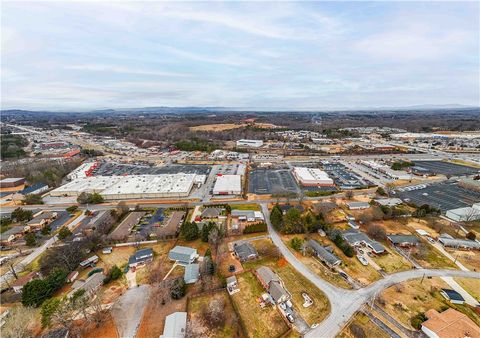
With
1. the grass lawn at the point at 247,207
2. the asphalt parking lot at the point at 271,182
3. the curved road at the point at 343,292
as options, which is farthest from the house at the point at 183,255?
the asphalt parking lot at the point at 271,182

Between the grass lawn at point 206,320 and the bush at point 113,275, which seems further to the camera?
the bush at point 113,275

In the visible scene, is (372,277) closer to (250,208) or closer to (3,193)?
(250,208)

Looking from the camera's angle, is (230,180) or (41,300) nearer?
(41,300)

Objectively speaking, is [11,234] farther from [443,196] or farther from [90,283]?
[443,196]

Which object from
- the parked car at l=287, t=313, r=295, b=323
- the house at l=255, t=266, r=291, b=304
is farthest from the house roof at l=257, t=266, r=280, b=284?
the parked car at l=287, t=313, r=295, b=323

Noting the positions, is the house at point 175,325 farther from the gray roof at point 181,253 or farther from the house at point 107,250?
the house at point 107,250

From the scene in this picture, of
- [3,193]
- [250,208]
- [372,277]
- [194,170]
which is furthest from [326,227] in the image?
[3,193]

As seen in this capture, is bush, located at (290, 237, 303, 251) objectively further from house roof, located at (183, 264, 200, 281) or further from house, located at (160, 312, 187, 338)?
house, located at (160, 312, 187, 338)
